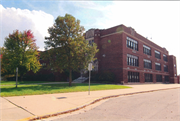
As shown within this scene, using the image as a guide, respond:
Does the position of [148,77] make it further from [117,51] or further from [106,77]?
[106,77]

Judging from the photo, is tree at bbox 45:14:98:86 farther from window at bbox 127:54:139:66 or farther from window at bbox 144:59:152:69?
window at bbox 144:59:152:69

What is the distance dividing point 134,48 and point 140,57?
126 inches

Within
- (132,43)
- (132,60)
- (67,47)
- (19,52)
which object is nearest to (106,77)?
(132,60)

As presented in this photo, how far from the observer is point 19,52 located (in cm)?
2389

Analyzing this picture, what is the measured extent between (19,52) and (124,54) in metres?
19.3

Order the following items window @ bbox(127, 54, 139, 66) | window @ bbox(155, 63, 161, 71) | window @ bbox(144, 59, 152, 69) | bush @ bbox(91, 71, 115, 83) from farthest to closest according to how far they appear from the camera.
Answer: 1. window @ bbox(155, 63, 161, 71)
2. window @ bbox(144, 59, 152, 69)
3. window @ bbox(127, 54, 139, 66)
4. bush @ bbox(91, 71, 115, 83)

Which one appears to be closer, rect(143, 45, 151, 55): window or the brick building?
the brick building

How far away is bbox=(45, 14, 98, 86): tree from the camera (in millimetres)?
17031

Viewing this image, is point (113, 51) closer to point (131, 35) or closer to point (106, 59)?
point (106, 59)

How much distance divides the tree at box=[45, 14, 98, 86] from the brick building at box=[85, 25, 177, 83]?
11.7 m

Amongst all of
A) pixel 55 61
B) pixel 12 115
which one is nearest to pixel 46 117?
pixel 12 115

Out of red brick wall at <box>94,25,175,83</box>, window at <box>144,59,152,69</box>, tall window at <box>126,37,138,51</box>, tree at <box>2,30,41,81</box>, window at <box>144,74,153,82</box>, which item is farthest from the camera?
window at <box>144,59,152,69</box>

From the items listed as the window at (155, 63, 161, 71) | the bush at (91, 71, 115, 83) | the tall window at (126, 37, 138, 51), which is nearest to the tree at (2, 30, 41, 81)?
the bush at (91, 71, 115, 83)

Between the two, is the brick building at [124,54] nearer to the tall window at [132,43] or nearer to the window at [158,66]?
the tall window at [132,43]
